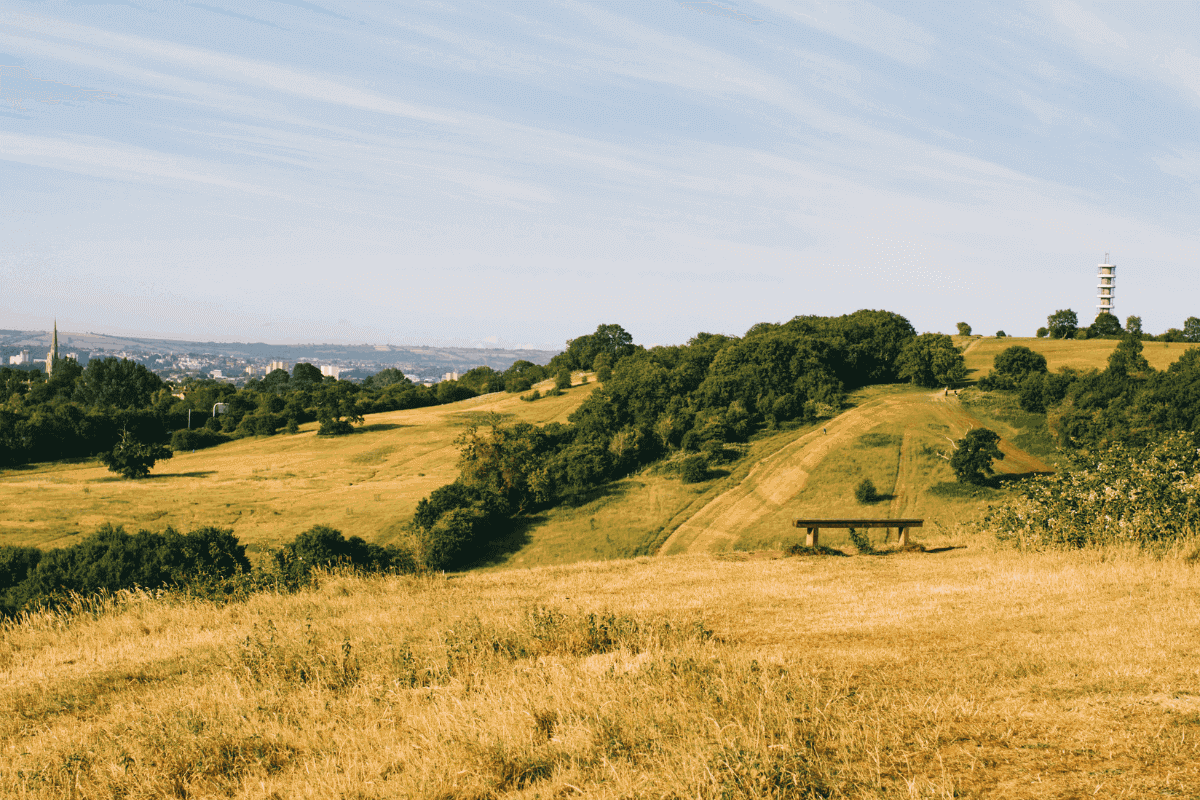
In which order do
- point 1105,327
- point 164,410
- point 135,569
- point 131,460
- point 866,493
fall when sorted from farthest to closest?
1. point 1105,327
2. point 164,410
3. point 131,460
4. point 866,493
5. point 135,569

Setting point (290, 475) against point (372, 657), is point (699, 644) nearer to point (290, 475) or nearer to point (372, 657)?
point (372, 657)

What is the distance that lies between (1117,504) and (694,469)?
5004 centimetres

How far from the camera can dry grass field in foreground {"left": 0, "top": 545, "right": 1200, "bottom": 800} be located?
6289mm

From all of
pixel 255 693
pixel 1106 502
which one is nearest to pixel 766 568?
pixel 1106 502

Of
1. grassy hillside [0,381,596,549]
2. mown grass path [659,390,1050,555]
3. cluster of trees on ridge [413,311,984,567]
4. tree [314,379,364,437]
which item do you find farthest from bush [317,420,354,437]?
mown grass path [659,390,1050,555]

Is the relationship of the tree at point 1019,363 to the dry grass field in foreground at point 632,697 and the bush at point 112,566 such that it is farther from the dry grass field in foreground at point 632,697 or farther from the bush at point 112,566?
the bush at point 112,566

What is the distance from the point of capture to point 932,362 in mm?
93500

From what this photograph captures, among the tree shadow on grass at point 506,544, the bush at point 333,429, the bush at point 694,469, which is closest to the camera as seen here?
the tree shadow on grass at point 506,544

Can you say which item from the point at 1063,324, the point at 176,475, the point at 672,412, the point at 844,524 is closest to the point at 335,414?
the point at 176,475

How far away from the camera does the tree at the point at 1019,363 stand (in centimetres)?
8681

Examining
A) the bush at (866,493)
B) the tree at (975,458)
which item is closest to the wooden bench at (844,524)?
the bush at (866,493)

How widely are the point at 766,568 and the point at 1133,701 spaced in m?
11.3

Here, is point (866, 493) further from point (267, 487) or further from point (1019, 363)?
point (267, 487)

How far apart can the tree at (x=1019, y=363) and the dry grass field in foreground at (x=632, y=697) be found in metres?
82.4
